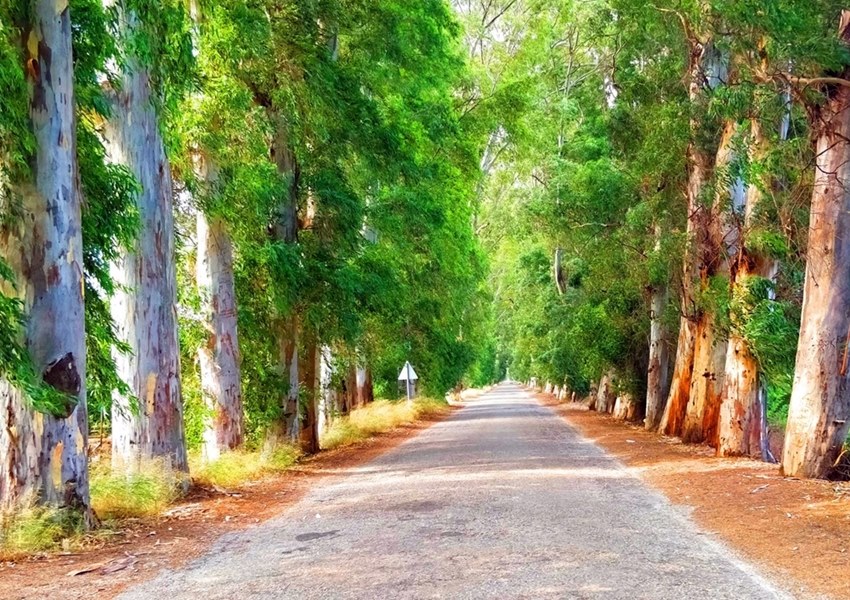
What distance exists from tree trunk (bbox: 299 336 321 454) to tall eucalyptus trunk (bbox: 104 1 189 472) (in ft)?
21.6

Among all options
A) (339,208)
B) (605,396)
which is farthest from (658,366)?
(605,396)

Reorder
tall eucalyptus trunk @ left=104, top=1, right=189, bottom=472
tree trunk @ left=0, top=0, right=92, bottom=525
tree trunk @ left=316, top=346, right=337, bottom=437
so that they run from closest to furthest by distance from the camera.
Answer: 1. tree trunk @ left=0, top=0, right=92, bottom=525
2. tall eucalyptus trunk @ left=104, top=1, right=189, bottom=472
3. tree trunk @ left=316, top=346, right=337, bottom=437

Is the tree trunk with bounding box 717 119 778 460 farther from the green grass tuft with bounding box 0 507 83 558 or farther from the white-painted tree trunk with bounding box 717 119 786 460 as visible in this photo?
the green grass tuft with bounding box 0 507 83 558

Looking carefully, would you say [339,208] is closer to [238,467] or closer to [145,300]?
[238,467]

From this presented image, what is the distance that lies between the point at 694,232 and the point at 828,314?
20.8ft

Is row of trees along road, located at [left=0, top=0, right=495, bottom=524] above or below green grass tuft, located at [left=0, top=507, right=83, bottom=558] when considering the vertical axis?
above

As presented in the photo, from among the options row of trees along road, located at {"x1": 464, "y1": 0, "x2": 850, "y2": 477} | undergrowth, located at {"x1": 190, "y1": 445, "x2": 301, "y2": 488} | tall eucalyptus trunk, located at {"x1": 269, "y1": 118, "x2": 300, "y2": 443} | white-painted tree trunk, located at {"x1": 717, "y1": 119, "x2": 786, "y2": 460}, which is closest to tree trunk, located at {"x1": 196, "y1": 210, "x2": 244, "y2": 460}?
undergrowth, located at {"x1": 190, "y1": 445, "x2": 301, "y2": 488}

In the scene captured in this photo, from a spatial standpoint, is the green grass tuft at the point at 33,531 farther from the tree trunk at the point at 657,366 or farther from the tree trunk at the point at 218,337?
the tree trunk at the point at 657,366

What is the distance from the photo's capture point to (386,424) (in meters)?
27.1

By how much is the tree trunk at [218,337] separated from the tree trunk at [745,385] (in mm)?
8749

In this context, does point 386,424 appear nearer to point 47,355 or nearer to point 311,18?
point 311,18

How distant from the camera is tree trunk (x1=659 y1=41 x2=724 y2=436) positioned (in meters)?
16.7

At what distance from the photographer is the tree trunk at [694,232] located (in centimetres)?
1672

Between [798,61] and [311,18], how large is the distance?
26.5 feet
